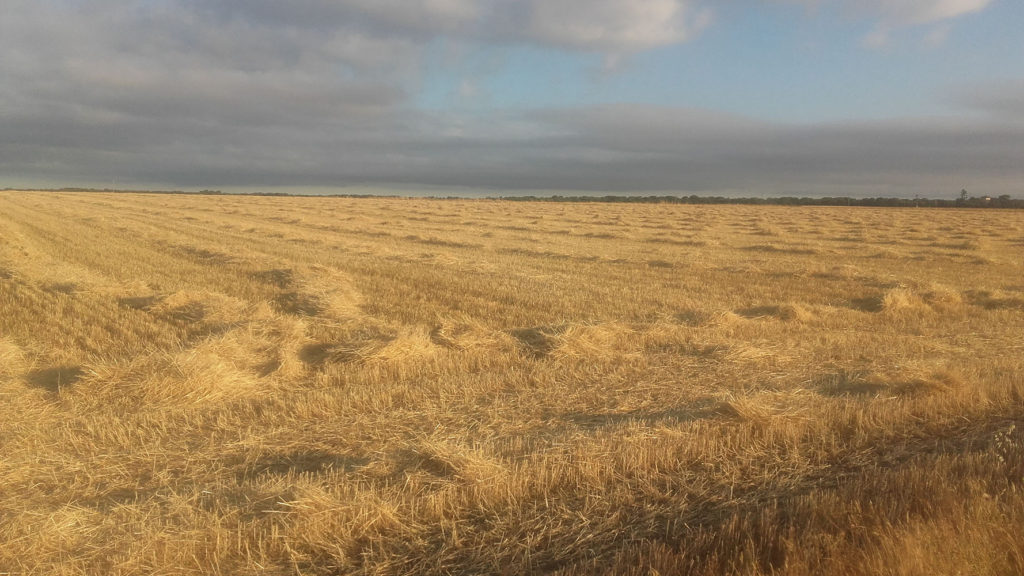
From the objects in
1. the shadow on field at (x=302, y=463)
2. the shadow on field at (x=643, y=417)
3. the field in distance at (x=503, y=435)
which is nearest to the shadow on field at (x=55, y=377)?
the field in distance at (x=503, y=435)

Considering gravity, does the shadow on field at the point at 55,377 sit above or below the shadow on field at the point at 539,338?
below

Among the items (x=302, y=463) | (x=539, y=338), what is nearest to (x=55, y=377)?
(x=302, y=463)

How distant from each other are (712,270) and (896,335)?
27.2ft

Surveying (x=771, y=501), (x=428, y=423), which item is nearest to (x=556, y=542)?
(x=771, y=501)

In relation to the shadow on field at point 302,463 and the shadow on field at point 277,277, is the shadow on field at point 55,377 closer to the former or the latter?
the shadow on field at point 302,463

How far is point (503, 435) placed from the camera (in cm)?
507

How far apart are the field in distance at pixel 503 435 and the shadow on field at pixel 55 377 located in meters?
0.04

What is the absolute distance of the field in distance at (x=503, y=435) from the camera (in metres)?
3.31

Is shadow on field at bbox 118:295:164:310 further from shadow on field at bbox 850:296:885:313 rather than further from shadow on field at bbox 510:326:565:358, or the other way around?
shadow on field at bbox 850:296:885:313

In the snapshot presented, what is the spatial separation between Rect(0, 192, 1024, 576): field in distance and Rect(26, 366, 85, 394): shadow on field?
0.04m

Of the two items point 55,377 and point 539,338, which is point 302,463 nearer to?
point 55,377

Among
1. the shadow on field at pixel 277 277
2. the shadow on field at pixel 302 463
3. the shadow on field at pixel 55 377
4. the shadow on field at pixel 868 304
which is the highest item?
the shadow on field at pixel 277 277

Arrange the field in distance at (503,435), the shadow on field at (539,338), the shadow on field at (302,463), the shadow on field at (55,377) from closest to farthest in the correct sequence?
1. the field in distance at (503,435)
2. the shadow on field at (302,463)
3. the shadow on field at (55,377)
4. the shadow on field at (539,338)

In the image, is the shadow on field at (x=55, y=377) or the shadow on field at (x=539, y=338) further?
the shadow on field at (x=539, y=338)
